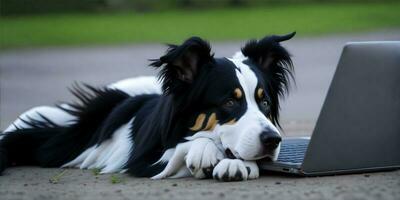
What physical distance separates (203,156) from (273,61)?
3.98 ft

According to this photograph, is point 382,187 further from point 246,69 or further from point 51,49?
point 51,49

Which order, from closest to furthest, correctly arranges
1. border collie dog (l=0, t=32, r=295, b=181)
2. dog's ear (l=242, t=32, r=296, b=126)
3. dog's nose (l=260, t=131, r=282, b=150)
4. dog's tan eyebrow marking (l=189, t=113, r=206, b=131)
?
dog's nose (l=260, t=131, r=282, b=150) < border collie dog (l=0, t=32, r=295, b=181) < dog's tan eyebrow marking (l=189, t=113, r=206, b=131) < dog's ear (l=242, t=32, r=296, b=126)

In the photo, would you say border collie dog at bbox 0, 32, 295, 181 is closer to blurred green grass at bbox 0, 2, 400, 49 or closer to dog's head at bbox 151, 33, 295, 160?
dog's head at bbox 151, 33, 295, 160

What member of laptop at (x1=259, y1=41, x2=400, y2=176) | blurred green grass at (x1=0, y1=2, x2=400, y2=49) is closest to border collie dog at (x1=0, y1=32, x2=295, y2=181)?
laptop at (x1=259, y1=41, x2=400, y2=176)

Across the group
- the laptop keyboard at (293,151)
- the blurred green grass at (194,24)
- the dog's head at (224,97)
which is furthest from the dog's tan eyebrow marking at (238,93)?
the blurred green grass at (194,24)

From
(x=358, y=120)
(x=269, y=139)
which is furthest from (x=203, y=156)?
(x=358, y=120)

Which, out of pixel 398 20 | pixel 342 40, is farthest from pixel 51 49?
pixel 398 20

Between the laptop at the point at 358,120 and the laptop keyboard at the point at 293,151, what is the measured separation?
2cm

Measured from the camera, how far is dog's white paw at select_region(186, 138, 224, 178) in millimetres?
5977

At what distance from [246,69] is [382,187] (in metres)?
1.38

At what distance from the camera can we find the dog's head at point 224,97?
230 inches

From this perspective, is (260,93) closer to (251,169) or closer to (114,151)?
(251,169)

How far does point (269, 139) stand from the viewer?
574 cm

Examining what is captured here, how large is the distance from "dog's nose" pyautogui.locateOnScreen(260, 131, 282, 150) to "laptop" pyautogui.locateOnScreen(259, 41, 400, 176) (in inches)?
9.2
